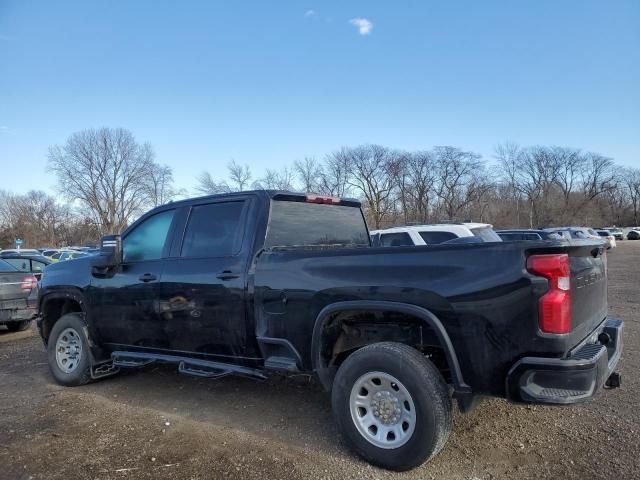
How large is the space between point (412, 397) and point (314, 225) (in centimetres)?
206

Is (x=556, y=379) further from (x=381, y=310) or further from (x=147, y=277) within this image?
(x=147, y=277)

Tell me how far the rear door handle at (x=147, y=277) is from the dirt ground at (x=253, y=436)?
1229mm

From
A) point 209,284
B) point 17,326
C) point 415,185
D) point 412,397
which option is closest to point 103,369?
point 209,284

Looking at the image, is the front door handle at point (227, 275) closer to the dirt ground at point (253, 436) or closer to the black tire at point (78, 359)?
the dirt ground at point (253, 436)

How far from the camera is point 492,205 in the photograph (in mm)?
78500

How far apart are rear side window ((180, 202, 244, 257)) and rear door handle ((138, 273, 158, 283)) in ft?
1.21

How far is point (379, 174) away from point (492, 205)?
804 inches

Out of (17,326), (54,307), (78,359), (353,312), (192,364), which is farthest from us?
(17,326)

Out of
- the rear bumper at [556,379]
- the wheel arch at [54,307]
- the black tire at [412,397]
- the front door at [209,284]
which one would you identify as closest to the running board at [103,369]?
the wheel arch at [54,307]

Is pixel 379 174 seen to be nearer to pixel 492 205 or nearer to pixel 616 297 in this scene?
pixel 492 205

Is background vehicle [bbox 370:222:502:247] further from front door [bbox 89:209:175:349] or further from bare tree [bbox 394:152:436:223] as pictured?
bare tree [bbox 394:152:436:223]

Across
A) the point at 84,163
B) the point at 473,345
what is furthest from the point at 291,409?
the point at 84,163

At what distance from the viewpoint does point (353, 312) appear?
362 cm

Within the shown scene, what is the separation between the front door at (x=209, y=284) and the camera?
4.21 m
